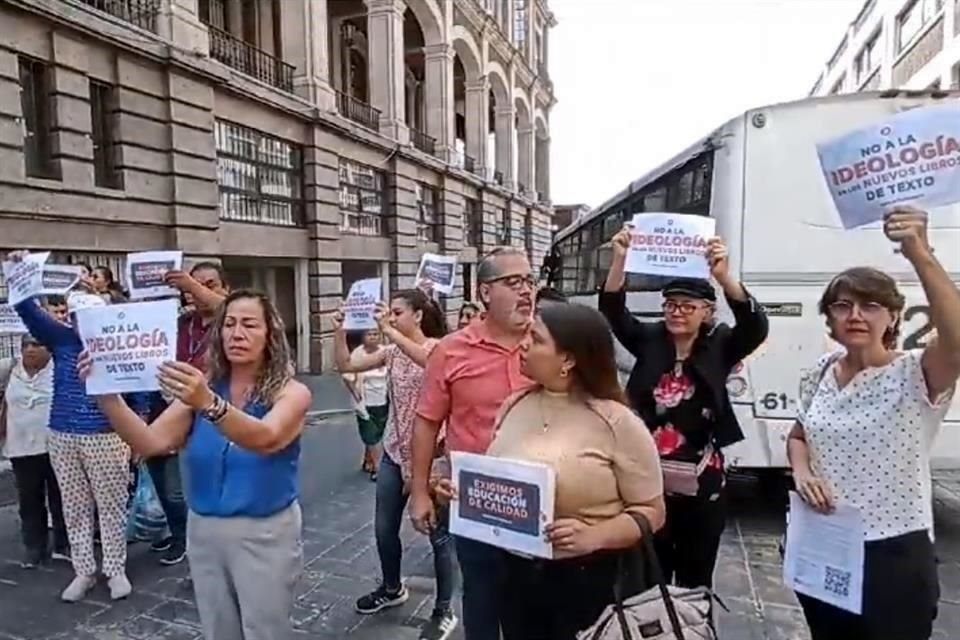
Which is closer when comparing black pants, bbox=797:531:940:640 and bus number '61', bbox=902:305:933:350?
black pants, bbox=797:531:940:640

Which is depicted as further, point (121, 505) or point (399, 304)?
point (121, 505)

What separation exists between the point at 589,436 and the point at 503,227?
35621mm

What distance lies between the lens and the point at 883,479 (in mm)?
2277

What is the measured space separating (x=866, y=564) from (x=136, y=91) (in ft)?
42.8

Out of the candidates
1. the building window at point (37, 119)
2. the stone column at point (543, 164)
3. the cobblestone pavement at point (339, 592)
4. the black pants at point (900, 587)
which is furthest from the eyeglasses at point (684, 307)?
the stone column at point (543, 164)

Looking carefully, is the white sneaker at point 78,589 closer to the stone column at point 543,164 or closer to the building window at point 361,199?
the building window at point 361,199

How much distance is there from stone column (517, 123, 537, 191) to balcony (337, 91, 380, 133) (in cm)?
2081

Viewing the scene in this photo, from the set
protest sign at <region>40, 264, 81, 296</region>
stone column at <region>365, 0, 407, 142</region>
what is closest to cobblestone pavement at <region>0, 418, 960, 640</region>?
protest sign at <region>40, 264, 81, 296</region>

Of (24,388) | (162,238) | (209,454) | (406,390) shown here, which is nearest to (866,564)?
(209,454)

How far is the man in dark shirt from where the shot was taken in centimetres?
450

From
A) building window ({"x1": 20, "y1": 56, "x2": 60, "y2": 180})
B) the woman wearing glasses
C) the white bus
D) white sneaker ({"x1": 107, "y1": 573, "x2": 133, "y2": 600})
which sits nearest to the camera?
the woman wearing glasses

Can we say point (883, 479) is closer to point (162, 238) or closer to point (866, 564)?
point (866, 564)

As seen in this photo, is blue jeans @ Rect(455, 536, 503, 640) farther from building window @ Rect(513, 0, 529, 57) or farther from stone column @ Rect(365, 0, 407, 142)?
building window @ Rect(513, 0, 529, 57)

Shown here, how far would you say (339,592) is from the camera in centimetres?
460
